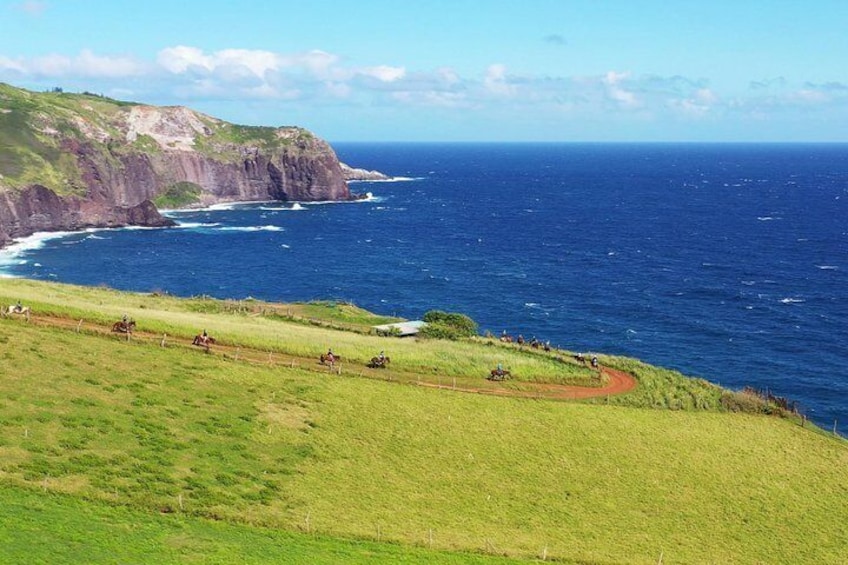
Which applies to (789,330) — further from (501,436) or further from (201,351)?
(201,351)

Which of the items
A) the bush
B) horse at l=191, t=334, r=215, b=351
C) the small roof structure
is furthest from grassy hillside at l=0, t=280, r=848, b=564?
the bush

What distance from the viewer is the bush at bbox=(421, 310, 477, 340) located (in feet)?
284

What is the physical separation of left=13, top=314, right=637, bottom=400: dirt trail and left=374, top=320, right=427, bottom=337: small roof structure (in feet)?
53.1

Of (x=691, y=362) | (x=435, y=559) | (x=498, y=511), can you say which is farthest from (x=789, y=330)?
(x=435, y=559)

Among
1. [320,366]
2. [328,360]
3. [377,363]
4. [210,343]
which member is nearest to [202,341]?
[210,343]

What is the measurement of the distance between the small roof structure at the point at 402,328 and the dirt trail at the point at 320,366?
53.1 ft

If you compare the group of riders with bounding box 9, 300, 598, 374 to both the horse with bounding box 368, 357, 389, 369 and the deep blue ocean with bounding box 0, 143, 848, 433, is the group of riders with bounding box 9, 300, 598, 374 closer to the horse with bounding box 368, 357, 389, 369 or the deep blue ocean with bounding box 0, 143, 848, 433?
the horse with bounding box 368, 357, 389, 369

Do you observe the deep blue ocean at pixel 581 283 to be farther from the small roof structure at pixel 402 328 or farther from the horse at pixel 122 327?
the horse at pixel 122 327

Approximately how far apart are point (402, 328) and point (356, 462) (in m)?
37.4

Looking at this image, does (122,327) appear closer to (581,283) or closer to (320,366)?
(320,366)

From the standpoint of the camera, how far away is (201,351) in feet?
216

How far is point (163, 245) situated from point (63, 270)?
37199 mm

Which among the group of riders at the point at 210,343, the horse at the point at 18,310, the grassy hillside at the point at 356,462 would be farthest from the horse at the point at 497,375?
the horse at the point at 18,310

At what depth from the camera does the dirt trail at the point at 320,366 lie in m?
66.1
